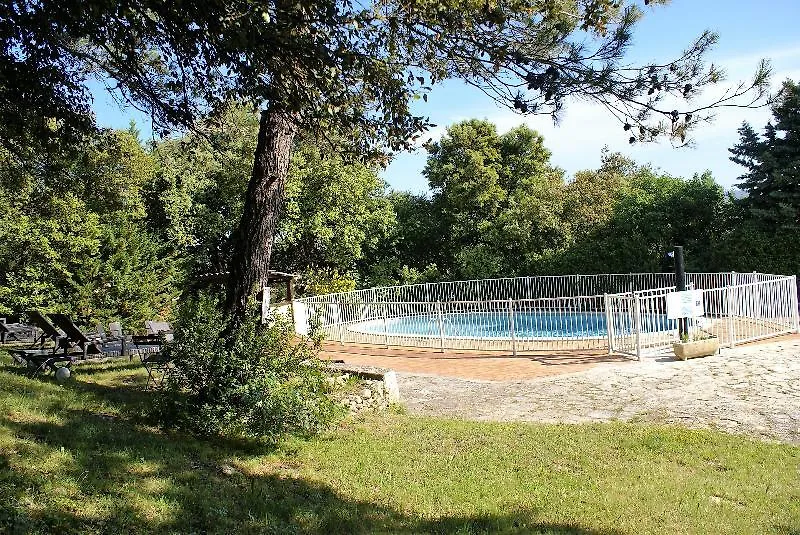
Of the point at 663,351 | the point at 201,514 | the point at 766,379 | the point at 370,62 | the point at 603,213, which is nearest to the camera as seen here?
the point at 201,514

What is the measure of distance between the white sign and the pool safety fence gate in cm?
23

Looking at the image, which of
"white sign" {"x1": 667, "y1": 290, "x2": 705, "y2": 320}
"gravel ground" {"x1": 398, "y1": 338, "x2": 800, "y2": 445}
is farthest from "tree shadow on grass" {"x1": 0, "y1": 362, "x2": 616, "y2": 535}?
"white sign" {"x1": 667, "y1": 290, "x2": 705, "y2": 320}

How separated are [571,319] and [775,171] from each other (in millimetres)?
9225

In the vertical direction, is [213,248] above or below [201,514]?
above

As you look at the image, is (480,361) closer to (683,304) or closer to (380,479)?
(683,304)

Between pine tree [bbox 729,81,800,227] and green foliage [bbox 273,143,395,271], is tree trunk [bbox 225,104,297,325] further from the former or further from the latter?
pine tree [bbox 729,81,800,227]

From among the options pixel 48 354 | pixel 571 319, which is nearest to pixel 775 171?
pixel 571 319

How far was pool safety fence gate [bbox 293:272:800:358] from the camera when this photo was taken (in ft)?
38.8

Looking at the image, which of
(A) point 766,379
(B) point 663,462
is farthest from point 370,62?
(A) point 766,379

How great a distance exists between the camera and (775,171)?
18.7 m

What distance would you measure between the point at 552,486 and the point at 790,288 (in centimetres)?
1115

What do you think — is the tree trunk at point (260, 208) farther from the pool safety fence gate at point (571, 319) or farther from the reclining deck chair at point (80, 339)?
the reclining deck chair at point (80, 339)

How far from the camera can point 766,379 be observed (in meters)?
8.95

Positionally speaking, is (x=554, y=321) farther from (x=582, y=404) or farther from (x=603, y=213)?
(x=603, y=213)
